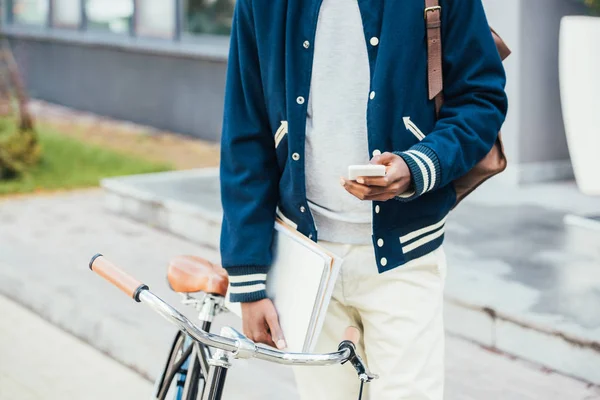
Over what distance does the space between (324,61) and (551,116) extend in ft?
18.3

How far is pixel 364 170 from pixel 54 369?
332 centimetres

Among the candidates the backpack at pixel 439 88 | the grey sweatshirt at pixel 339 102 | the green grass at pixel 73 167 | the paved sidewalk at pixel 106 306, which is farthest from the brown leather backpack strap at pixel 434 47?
the green grass at pixel 73 167

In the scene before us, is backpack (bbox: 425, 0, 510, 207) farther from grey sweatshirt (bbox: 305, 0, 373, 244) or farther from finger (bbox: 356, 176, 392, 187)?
finger (bbox: 356, 176, 392, 187)

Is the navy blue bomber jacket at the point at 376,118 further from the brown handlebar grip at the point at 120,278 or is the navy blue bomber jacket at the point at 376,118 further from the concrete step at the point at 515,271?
the concrete step at the point at 515,271

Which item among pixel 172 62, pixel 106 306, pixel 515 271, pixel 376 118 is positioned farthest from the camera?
pixel 172 62

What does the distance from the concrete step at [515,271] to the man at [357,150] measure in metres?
1.92

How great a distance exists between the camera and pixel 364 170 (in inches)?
69.6

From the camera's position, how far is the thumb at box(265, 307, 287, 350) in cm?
219

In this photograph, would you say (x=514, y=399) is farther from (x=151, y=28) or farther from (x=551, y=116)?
(x=151, y=28)

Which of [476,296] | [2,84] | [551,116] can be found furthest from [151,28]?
[476,296]


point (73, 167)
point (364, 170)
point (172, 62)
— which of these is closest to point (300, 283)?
point (364, 170)

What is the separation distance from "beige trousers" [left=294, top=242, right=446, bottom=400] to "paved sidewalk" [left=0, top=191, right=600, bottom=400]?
1.72 m

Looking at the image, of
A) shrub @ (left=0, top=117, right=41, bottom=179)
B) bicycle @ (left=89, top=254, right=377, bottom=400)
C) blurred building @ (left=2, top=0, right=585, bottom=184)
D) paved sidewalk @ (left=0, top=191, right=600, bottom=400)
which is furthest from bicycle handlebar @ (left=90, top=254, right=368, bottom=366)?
shrub @ (left=0, top=117, right=41, bottom=179)

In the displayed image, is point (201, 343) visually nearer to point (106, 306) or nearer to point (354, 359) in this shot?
point (354, 359)
